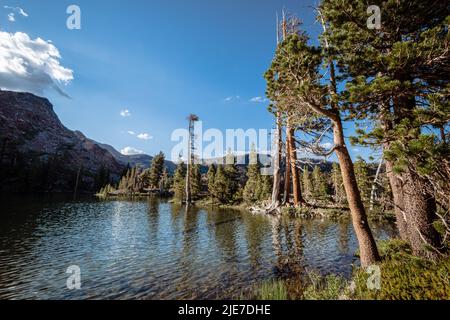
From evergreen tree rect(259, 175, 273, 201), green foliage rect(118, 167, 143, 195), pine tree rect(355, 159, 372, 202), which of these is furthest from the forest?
green foliage rect(118, 167, 143, 195)

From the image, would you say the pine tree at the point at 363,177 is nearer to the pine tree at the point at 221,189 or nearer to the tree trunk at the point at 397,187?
the tree trunk at the point at 397,187

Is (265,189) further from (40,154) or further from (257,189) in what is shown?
(40,154)

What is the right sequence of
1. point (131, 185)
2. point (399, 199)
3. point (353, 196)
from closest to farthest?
point (353, 196) → point (399, 199) → point (131, 185)

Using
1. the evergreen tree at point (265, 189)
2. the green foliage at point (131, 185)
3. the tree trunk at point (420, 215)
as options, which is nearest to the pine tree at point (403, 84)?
the tree trunk at point (420, 215)

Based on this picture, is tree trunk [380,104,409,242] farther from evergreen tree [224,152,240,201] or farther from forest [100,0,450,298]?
evergreen tree [224,152,240,201]

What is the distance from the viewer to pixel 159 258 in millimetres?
11766

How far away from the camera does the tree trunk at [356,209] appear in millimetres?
7379

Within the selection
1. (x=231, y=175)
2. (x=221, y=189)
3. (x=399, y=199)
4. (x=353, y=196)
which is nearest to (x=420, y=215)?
(x=399, y=199)

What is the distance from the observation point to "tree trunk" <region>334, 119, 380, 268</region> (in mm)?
7379

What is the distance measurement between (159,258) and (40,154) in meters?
126

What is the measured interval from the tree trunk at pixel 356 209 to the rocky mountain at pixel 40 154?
85968 millimetres

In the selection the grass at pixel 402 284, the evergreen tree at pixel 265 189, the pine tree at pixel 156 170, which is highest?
the pine tree at pixel 156 170

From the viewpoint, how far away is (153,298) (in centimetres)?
759
